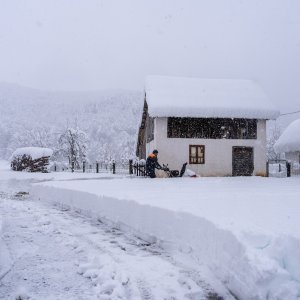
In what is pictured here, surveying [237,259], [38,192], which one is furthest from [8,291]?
[38,192]

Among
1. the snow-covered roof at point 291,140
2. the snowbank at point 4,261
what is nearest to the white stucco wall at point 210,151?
the snow-covered roof at point 291,140

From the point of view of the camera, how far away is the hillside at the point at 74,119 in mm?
87250

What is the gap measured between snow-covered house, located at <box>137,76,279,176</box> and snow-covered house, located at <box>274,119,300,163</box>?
5.55m

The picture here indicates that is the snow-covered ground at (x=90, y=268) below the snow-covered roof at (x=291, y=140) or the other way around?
below

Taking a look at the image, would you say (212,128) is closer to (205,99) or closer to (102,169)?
(205,99)

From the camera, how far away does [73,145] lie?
53.7m

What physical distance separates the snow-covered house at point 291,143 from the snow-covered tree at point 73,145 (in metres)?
29.5

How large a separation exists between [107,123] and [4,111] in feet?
107

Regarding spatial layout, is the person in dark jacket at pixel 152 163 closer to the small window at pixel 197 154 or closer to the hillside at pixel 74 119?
the small window at pixel 197 154

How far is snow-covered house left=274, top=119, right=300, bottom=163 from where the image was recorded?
28.2 m

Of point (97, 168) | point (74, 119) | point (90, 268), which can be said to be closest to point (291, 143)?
point (97, 168)

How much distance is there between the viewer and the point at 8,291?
4129 mm

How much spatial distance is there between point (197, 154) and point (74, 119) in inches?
3095

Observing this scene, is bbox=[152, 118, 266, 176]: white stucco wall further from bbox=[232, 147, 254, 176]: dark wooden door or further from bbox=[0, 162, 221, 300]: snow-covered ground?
bbox=[0, 162, 221, 300]: snow-covered ground
